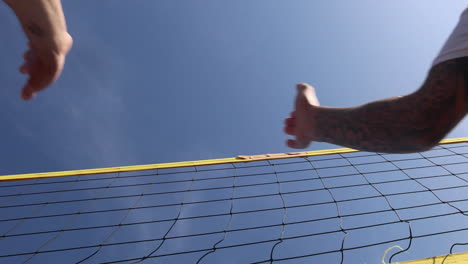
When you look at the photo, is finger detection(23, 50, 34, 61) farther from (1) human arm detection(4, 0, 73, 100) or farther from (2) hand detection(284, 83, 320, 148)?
(2) hand detection(284, 83, 320, 148)

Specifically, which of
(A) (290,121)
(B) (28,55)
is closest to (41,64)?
(B) (28,55)

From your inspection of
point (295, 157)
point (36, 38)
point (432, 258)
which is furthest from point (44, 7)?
point (295, 157)

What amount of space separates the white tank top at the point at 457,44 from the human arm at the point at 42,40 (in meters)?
1.14

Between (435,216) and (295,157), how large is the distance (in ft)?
4.37

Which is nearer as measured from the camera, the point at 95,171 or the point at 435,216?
the point at 435,216

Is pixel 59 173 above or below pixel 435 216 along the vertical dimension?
above

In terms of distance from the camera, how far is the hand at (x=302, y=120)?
0.98 m

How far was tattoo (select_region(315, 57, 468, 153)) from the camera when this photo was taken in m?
0.68

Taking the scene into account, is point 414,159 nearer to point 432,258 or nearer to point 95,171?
point 432,258

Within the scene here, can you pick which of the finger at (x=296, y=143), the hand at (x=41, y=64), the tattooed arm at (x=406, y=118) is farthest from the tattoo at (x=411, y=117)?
the hand at (x=41, y=64)

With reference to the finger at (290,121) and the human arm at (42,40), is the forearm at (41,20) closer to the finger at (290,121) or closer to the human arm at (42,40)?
the human arm at (42,40)

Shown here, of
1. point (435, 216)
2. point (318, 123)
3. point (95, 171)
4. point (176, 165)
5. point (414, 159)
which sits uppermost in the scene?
point (95, 171)

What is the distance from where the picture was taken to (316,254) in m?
1.72

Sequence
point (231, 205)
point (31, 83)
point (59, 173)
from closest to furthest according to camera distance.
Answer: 1. point (31, 83)
2. point (231, 205)
3. point (59, 173)
